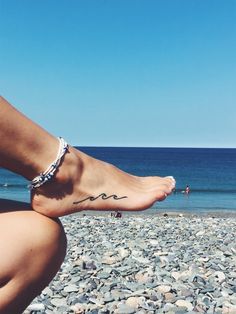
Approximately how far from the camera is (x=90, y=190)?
2.10 m

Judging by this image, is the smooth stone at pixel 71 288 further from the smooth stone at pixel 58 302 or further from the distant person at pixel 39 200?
the distant person at pixel 39 200

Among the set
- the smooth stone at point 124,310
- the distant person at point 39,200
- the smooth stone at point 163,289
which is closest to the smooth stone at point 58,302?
the smooth stone at point 124,310

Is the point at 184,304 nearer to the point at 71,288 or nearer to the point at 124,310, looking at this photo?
the point at 124,310

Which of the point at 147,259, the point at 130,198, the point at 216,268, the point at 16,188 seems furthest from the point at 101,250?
the point at 16,188

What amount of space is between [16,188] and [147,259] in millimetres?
28257

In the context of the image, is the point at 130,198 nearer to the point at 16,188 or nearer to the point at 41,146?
the point at 41,146

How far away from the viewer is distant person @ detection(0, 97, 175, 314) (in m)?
1.80

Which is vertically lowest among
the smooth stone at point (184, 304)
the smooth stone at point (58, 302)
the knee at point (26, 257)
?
the smooth stone at point (58, 302)

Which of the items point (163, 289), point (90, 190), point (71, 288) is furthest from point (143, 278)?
point (90, 190)

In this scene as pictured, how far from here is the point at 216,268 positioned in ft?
19.4

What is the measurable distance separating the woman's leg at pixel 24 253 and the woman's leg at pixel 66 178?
3.2 inches

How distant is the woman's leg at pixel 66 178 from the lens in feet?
6.06

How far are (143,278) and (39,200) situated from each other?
3.49 m

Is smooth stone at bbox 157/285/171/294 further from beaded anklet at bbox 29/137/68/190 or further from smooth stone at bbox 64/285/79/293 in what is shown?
beaded anklet at bbox 29/137/68/190
